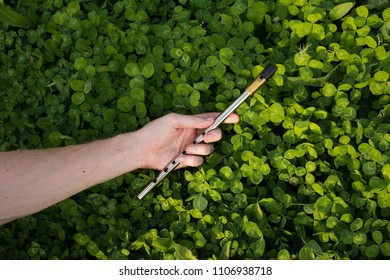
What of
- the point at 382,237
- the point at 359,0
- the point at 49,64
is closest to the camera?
the point at 382,237

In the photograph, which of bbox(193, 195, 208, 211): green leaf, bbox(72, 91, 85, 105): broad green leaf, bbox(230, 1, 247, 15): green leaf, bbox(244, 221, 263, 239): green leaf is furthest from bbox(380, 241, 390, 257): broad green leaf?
bbox(72, 91, 85, 105): broad green leaf

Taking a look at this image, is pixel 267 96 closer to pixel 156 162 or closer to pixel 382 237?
pixel 156 162

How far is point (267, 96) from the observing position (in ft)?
8.65

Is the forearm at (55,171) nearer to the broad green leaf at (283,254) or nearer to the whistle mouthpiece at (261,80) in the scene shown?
the whistle mouthpiece at (261,80)

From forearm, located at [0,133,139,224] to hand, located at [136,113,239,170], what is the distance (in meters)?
0.06

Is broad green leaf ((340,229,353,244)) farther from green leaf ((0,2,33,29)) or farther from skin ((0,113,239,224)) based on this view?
green leaf ((0,2,33,29))

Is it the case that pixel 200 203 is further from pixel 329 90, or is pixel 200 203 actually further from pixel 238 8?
pixel 238 8

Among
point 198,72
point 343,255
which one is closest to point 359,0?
point 198,72

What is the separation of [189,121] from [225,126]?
9.2 inches


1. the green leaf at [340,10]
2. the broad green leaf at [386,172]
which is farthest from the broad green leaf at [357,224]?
the green leaf at [340,10]

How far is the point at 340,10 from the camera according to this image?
2.71 metres

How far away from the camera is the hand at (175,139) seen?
99.7 inches

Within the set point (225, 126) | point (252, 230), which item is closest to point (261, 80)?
point (225, 126)
